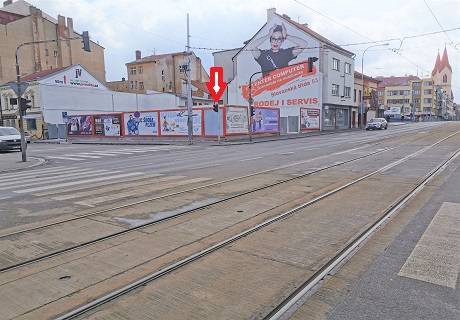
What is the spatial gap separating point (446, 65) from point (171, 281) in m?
170

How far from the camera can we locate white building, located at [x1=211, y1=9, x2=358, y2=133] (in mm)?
47500

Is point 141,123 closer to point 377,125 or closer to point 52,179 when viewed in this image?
point 52,179

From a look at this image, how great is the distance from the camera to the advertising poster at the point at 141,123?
3825cm

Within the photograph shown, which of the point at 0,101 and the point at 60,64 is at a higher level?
the point at 60,64

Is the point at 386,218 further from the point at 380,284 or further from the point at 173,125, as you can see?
the point at 173,125

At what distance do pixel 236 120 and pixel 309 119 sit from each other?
14.0 metres

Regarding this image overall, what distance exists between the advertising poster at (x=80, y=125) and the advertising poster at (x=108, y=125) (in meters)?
1.03

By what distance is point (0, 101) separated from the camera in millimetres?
52406

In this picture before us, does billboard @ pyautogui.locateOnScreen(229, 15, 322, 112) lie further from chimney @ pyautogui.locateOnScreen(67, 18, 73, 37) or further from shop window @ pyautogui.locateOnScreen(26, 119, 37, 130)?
chimney @ pyautogui.locateOnScreen(67, 18, 73, 37)

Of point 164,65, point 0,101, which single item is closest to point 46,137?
point 0,101

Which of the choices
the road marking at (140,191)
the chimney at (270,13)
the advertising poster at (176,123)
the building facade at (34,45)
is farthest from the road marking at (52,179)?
the building facade at (34,45)

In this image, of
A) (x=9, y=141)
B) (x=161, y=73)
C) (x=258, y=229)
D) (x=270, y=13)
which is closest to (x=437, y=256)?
(x=258, y=229)

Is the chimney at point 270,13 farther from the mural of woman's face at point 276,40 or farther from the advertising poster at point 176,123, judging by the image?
the advertising poster at point 176,123

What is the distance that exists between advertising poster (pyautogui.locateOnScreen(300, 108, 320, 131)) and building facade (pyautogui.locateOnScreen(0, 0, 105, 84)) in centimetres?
3025
